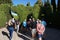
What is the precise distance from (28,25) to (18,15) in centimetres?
1063

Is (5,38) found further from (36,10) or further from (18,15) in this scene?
(36,10)

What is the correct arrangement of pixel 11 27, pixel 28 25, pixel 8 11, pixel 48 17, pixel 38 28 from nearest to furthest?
1. pixel 38 28
2. pixel 11 27
3. pixel 28 25
4. pixel 8 11
5. pixel 48 17

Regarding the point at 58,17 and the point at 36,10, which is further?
the point at 36,10

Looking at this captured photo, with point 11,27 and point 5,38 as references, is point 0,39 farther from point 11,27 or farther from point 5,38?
point 11,27

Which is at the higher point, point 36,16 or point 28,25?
point 28,25

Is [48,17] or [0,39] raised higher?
[0,39]

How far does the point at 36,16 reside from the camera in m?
33.0

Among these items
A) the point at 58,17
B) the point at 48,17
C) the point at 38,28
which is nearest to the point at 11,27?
the point at 38,28

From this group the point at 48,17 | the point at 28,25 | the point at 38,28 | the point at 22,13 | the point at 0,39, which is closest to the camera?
the point at 38,28

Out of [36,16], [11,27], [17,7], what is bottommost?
[36,16]

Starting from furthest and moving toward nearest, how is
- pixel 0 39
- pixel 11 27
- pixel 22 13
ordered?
pixel 22 13, pixel 0 39, pixel 11 27

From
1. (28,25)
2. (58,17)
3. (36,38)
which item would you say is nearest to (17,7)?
(58,17)

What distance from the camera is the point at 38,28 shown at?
1206 centimetres

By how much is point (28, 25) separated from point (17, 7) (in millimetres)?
11640
